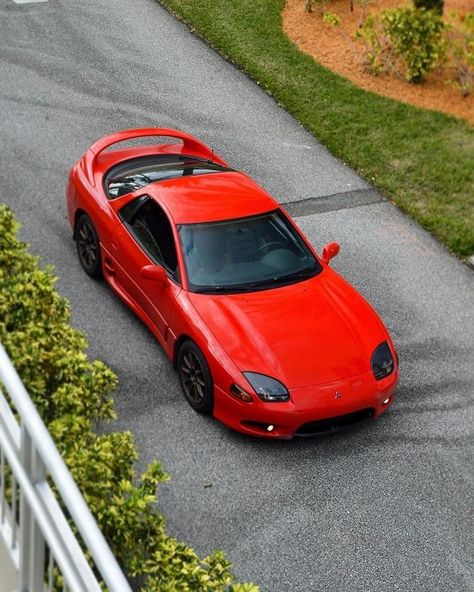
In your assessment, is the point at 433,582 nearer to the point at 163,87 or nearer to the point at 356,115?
the point at 356,115

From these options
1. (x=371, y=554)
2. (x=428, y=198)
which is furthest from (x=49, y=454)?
(x=428, y=198)

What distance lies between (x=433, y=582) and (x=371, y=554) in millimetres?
480

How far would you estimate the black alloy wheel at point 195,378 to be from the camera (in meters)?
8.08

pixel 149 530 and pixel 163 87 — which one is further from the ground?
pixel 149 530

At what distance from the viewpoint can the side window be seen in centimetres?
872

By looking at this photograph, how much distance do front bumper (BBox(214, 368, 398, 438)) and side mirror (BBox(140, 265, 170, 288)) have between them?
1.13 meters

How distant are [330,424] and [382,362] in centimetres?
74

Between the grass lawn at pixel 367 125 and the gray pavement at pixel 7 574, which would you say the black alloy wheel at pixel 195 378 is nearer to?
the gray pavement at pixel 7 574

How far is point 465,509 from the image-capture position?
7832mm

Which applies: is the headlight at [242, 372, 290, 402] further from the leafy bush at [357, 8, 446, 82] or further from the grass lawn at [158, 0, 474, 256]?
the leafy bush at [357, 8, 446, 82]

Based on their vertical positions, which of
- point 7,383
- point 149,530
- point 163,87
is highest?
point 7,383

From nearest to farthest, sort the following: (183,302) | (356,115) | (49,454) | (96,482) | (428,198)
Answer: (49,454) → (96,482) → (183,302) → (428,198) → (356,115)

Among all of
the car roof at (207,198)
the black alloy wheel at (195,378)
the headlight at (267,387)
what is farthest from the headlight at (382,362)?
the car roof at (207,198)

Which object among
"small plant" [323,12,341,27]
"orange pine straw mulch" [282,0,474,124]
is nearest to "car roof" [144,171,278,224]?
"orange pine straw mulch" [282,0,474,124]
